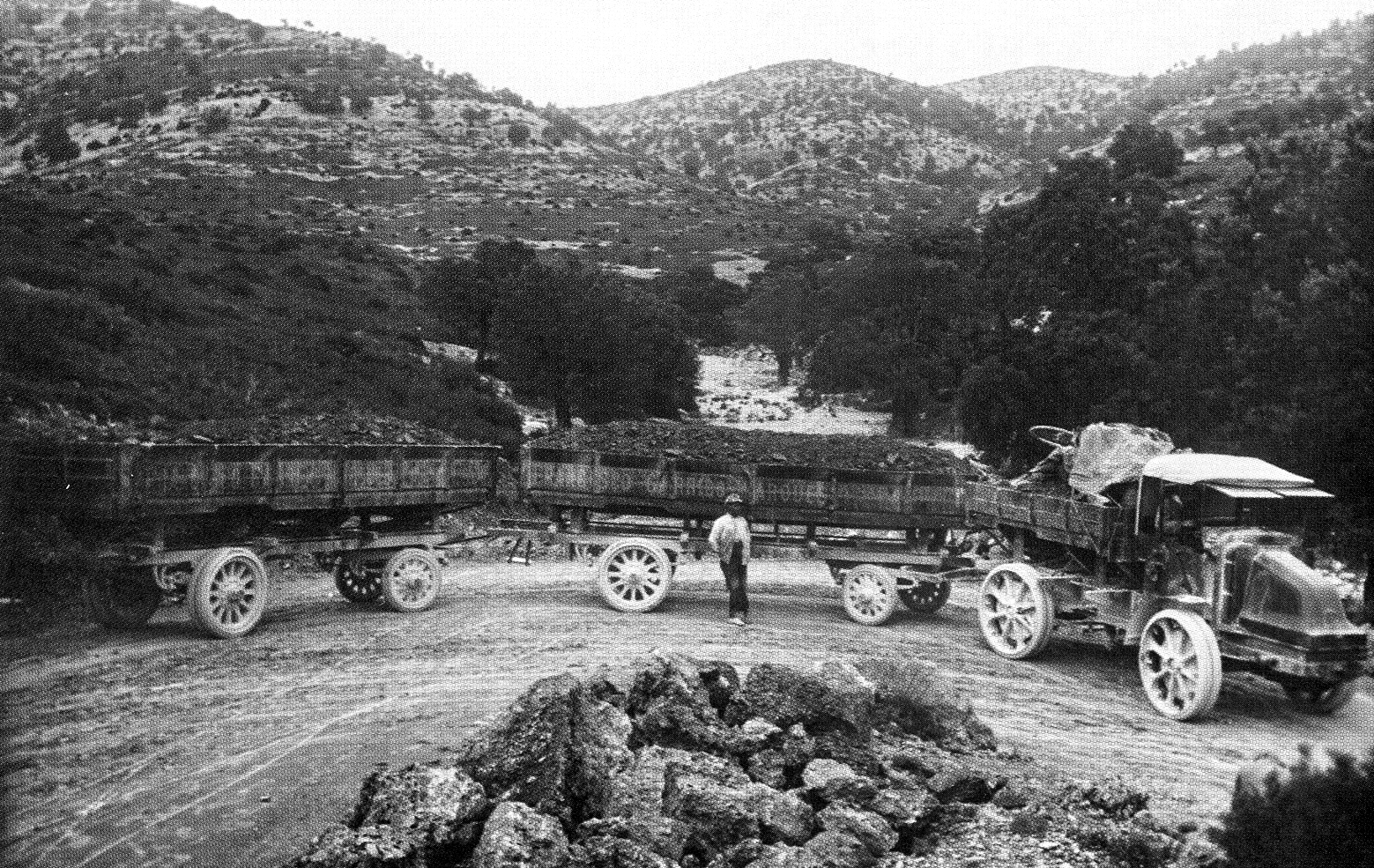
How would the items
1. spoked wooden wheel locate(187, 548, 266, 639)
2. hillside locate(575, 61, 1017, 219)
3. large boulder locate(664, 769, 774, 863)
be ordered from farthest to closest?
hillside locate(575, 61, 1017, 219) → spoked wooden wheel locate(187, 548, 266, 639) → large boulder locate(664, 769, 774, 863)

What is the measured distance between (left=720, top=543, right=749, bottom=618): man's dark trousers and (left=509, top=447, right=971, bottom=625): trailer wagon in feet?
2.42

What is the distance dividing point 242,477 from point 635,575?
401 cm

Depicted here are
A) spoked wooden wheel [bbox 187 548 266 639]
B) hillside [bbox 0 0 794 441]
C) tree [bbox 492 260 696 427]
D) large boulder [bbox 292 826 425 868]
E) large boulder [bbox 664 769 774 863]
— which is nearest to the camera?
large boulder [bbox 292 826 425 868]

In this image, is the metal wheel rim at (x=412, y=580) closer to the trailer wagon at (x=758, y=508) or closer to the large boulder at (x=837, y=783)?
the trailer wagon at (x=758, y=508)

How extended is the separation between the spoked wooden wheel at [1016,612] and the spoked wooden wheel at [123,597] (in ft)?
25.4

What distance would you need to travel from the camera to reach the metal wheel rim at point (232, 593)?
808 cm

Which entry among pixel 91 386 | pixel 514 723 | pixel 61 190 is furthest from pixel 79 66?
pixel 514 723

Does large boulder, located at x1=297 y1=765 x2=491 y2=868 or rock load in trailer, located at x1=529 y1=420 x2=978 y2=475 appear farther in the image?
rock load in trailer, located at x1=529 y1=420 x2=978 y2=475

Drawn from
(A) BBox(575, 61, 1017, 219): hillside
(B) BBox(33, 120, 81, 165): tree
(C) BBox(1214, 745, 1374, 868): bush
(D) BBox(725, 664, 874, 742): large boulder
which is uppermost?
(A) BBox(575, 61, 1017, 219): hillside

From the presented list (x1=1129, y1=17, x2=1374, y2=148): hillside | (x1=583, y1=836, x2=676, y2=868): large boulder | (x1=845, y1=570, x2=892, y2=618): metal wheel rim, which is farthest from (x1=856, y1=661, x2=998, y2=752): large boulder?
(x1=845, y1=570, x2=892, y2=618): metal wheel rim

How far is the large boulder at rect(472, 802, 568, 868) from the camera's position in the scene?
3.80m

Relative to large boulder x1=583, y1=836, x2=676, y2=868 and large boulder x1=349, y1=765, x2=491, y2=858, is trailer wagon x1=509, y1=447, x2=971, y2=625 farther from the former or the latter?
large boulder x1=583, y1=836, x2=676, y2=868

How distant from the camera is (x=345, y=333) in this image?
2295 centimetres

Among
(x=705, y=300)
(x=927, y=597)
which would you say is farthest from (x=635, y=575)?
(x=705, y=300)
